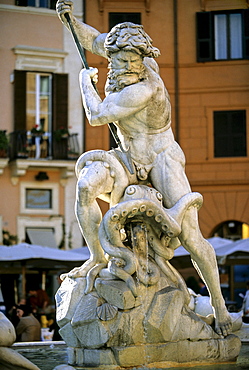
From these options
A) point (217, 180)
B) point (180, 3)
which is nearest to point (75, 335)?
point (217, 180)

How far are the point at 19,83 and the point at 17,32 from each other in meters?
1.72

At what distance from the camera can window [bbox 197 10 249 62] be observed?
26.0 meters

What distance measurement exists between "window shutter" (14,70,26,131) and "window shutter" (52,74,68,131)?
0.94 meters

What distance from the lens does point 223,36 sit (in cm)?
2634

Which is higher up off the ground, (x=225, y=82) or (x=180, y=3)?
(x=180, y=3)

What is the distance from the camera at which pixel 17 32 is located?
25.8 meters

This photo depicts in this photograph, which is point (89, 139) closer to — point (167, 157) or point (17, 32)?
point (17, 32)

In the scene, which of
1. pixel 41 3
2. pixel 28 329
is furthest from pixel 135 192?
pixel 41 3

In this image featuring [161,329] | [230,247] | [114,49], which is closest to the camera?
[161,329]

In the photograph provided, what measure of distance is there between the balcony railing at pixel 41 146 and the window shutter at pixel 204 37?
4561 millimetres

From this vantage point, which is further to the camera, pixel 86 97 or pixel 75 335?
pixel 86 97

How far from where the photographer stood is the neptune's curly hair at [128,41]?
6305mm

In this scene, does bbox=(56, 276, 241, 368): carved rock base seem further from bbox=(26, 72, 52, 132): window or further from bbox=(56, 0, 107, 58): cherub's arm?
bbox=(26, 72, 52, 132): window

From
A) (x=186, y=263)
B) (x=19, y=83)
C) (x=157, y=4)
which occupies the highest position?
(x=157, y=4)
